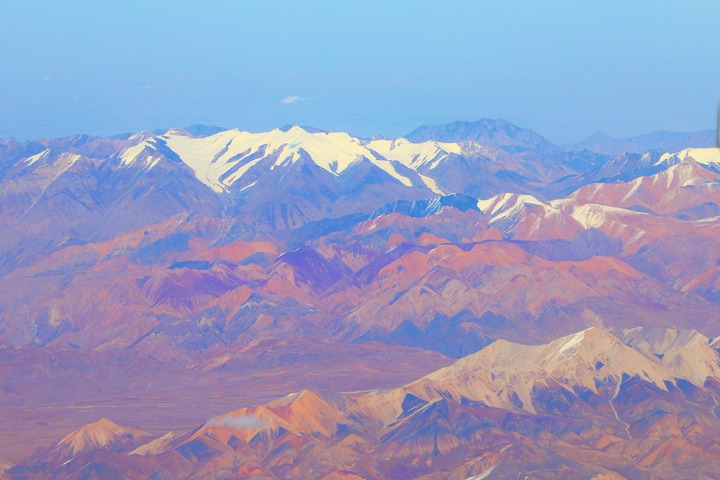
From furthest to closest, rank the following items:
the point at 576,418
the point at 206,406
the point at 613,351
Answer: the point at 206,406, the point at 613,351, the point at 576,418

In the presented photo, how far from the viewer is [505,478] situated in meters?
121

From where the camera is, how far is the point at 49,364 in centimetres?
19712

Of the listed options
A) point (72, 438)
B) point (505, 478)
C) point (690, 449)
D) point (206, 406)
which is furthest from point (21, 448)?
point (690, 449)

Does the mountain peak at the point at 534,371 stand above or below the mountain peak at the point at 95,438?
below

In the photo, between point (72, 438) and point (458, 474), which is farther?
point (72, 438)

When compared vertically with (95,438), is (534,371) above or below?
below

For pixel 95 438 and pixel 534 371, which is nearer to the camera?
pixel 95 438

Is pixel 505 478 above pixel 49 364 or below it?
above

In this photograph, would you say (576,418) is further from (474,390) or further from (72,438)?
(72,438)

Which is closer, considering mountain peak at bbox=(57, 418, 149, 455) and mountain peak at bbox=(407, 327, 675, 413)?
mountain peak at bbox=(57, 418, 149, 455)

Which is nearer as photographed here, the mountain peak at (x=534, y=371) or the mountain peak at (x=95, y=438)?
the mountain peak at (x=95, y=438)

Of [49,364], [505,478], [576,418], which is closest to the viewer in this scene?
[505,478]

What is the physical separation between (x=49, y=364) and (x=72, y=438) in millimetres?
60668

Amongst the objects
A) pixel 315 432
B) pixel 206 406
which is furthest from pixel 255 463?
pixel 206 406
